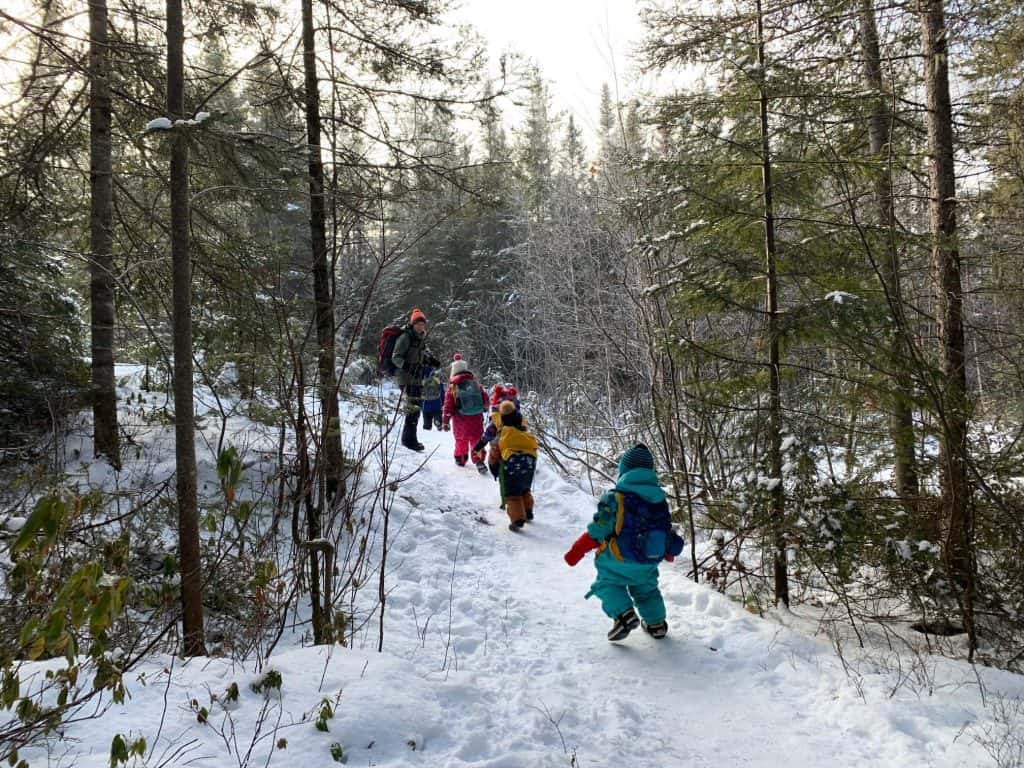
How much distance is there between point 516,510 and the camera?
7.79 meters

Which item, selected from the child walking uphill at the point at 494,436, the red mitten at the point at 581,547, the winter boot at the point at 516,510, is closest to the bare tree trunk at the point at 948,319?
the red mitten at the point at 581,547

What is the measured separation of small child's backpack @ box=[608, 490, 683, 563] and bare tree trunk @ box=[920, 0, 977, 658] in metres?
2.05

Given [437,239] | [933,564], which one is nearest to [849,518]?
[933,564]

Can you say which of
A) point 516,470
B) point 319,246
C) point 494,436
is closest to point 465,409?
point 494,436

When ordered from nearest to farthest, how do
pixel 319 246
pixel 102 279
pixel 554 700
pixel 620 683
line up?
pixel 554 700
pixel 620 683
pixel 319 246
pixel 102 279

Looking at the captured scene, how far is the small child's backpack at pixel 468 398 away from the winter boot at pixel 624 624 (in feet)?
18.7

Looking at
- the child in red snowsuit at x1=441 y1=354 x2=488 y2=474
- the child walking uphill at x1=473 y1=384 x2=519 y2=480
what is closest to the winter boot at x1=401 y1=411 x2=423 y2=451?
the child in red snowsuit at x1=441 y1=354 x2=488 y2=474

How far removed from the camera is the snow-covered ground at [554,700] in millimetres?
2838

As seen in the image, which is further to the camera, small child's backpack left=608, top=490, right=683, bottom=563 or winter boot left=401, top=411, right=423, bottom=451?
winter boot left=401, top=411, right=423, bottom=451

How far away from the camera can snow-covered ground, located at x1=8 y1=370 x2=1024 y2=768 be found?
284 centimetres

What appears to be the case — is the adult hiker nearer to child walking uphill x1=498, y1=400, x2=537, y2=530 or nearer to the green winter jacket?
the green winter jacket

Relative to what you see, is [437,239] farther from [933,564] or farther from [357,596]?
[933,564]

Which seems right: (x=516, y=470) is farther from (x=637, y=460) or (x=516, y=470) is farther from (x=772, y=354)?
(x=772, y=354)

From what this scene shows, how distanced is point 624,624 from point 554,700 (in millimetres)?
1114
